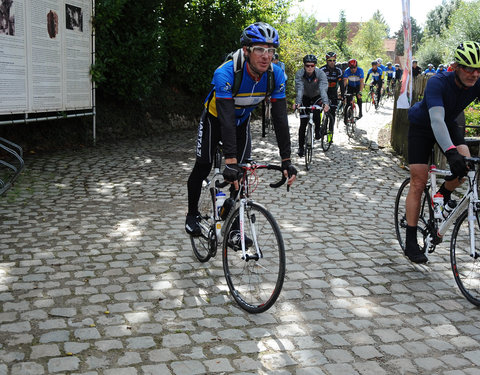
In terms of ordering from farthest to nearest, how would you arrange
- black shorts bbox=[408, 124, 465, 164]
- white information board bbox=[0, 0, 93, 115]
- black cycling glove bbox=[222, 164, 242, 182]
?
white information board bbox=[0, 0, 93, 115], black shorts bbox=[408, 124, 465, 164], black cycling glove bbox=[222, 164, 242, 182]

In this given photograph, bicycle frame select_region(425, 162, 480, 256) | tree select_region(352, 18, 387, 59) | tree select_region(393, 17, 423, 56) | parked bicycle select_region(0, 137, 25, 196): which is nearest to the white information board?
parked bicycle select_region(0, 137, 25, 196)

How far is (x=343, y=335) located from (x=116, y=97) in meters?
11.2

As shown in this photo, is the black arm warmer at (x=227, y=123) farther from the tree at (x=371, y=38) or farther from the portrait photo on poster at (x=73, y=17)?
the tree at (x=371, y=38)

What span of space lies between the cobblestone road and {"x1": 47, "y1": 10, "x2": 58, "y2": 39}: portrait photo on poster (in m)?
3.56

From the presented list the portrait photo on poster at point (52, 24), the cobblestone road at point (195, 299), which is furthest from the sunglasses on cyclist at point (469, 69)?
the portrait photo on poster at point (52, 24)

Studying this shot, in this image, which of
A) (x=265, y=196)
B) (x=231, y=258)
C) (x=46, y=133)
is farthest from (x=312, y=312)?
(x=46, y=133)

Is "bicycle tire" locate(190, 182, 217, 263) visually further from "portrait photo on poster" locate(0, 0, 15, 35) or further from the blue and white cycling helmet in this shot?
"portrait photo on poster" locate(0, 0, 15, 35)

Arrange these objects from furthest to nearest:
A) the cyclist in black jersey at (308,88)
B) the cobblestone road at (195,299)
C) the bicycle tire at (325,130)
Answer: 1. the bicycle tire at (325,130)
2. the cyclist in black jersey at (308,88)
3. the cobblestone road at (195,299)

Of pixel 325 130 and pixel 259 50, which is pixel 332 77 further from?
pixel 259 50

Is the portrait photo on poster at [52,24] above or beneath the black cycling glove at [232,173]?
above

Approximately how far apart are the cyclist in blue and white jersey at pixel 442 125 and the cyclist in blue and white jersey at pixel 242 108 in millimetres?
1328

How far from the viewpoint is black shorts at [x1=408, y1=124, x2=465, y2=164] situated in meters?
5.33

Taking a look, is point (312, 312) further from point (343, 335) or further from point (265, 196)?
point (265, 196)

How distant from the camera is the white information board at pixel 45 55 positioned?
919 centimetres
